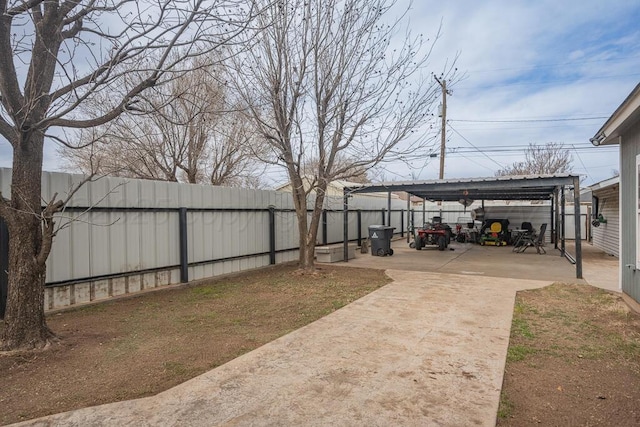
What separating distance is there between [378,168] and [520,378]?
6.16 meters

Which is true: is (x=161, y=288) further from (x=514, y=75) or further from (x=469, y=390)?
(x=514, y=75)

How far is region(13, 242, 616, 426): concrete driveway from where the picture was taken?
9.26 feet

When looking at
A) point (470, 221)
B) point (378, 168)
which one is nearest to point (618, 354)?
point (378, 168)

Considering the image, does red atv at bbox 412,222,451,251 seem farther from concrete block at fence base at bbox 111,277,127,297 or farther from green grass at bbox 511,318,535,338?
concrete block at fence base at bbox 111,277,127,297

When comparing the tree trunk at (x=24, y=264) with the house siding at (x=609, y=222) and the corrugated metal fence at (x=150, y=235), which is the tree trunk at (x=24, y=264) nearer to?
the corrugated metal fence at (x=150, y=235)

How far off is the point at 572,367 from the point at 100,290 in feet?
20.9

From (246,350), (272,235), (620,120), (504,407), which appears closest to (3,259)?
(246,350)

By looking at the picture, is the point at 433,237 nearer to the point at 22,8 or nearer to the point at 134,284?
the point at 134,284

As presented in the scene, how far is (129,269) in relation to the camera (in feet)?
→ 22.1

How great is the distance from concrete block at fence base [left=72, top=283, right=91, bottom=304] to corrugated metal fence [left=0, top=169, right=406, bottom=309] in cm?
1

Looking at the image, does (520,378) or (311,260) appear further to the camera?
(311,260)

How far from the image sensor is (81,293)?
6008 mm

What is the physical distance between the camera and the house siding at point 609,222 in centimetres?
1246

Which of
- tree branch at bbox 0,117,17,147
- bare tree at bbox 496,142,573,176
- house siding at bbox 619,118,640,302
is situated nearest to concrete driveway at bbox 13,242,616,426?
house siding at bbox 619,118,640,302
